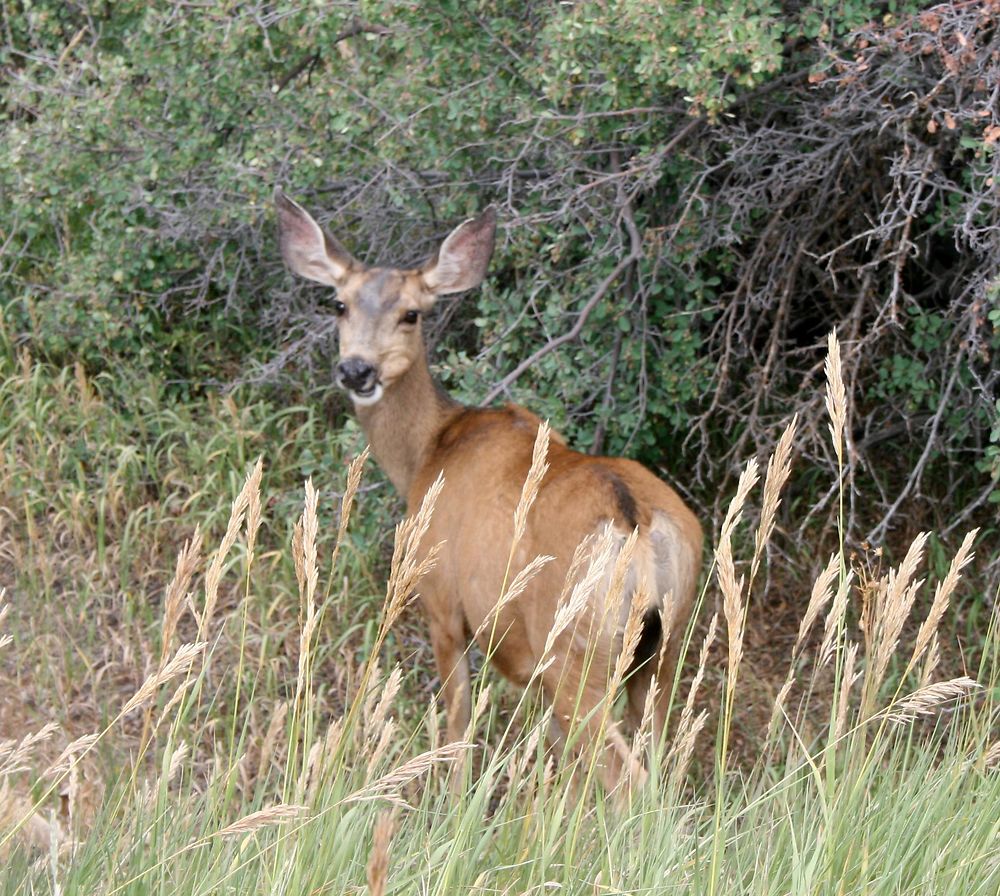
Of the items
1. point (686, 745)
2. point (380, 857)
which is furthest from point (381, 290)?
point (380, 857)

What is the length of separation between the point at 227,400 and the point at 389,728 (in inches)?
187

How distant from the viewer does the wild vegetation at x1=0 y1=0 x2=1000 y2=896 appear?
5.33m

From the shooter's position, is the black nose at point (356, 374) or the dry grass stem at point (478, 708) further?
the black nose at point (356, 374)

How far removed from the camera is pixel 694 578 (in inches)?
178

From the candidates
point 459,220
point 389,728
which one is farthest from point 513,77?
point 389,728

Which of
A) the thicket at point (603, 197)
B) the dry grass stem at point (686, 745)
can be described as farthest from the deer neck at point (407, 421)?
the dry grass stem at point (686, 745)

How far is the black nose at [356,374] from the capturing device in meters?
5.52

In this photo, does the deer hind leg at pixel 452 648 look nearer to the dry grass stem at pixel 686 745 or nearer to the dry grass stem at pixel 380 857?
the dry grass stem at pixel 686 745

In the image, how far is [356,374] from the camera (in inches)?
218

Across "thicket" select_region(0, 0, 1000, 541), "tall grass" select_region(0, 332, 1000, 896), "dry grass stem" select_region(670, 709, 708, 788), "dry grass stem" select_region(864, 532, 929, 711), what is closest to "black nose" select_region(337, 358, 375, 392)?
"thicket" select_region(0, 0, 1000, 541)

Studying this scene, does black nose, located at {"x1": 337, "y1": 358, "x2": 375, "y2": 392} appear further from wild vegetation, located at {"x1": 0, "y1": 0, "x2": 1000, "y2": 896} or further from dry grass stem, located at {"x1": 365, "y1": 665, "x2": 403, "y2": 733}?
dry grass stem, located at {"x1": 365, "y1": 665, "x2": 403, "y2": 733}

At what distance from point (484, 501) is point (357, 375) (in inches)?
30.9

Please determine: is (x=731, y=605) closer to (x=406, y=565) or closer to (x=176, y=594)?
(x=406, y=565)

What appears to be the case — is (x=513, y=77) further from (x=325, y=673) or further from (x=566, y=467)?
(x=325, y=673)
